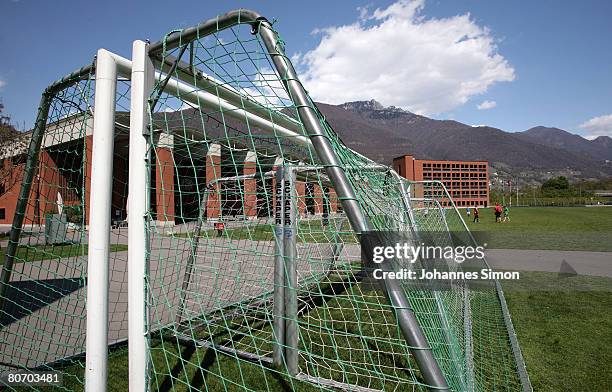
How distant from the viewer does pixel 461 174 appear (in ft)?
236

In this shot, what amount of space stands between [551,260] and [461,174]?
69.0 m

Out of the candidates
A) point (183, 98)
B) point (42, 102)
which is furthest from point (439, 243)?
point (42, 102)

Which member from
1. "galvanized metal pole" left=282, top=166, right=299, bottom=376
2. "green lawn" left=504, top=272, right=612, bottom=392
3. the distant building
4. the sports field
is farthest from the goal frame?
the distant building

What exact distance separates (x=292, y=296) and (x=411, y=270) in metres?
1.11

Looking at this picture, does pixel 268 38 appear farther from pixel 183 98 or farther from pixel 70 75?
pixel 70 75

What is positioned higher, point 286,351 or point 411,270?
point 411,270

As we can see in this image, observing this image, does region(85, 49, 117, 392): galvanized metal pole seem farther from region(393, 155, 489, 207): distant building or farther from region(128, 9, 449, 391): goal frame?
region(393, 155, 489, 207): distant building

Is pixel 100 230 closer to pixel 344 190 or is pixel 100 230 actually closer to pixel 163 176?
pixel 163 176

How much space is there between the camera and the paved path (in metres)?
7.49

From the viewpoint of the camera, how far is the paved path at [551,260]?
24.6 feet

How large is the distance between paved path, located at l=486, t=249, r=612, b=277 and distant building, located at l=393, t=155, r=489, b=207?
184ft

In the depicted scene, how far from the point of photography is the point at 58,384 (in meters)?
2.86

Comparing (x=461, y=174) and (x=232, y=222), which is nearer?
(x=232, y=222)

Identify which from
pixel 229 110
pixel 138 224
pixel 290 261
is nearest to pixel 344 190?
pixel 229 110
